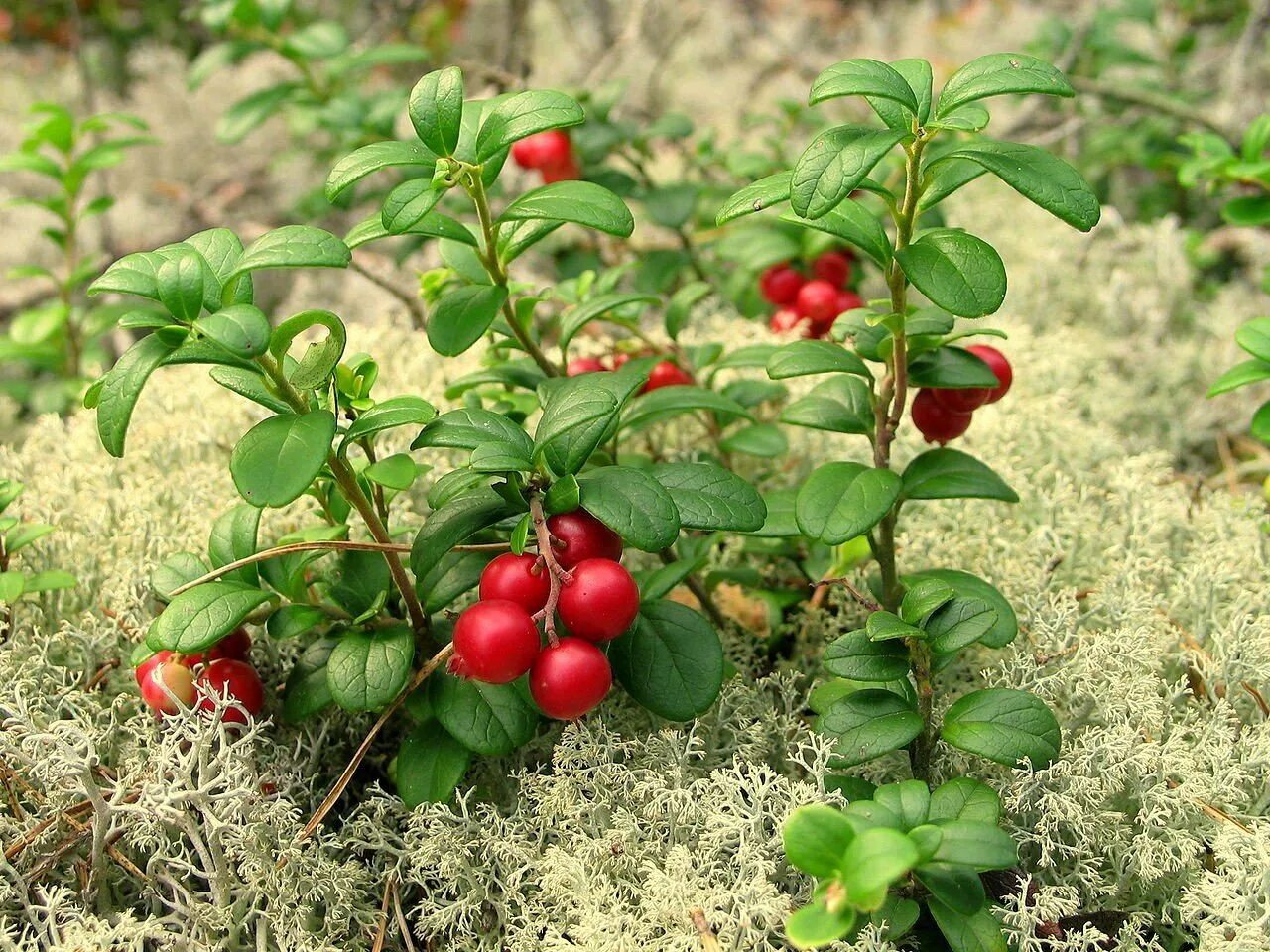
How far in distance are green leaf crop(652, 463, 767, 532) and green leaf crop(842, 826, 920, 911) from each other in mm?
392

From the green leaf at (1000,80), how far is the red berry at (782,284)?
1095 mm

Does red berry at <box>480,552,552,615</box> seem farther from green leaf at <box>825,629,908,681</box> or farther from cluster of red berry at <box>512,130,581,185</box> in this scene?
cluster of red berry at <box>512,130,581,185</box>

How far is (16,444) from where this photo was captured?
103 inches

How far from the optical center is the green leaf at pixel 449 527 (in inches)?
52.6

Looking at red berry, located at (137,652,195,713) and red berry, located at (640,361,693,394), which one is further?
red berry, located at (640,361,693,394)

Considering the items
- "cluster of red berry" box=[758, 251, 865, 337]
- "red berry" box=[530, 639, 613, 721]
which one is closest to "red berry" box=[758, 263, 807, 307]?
"cluster of red berry" box=[758, 251, 865, 337]

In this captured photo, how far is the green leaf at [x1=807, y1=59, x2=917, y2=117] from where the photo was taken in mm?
1188

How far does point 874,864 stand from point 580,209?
823 millimetres

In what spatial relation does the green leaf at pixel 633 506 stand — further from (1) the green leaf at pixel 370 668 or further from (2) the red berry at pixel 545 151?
(2) the red berry at pixel 545 151

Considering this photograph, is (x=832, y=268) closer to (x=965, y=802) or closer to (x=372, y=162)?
(x=372, y=162)

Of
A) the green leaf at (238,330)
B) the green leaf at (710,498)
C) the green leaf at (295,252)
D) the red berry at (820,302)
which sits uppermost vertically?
the green leaf at (295,252)

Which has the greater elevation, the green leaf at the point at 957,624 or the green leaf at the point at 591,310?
the green leaf at the point at 591,310

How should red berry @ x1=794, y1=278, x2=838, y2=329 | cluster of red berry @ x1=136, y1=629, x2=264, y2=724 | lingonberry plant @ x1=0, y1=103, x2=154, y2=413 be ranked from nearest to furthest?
cluster of red berry @ x1=136, y1=629, x2=264, y2=724
red berry @ x1=794, y1=278, x2=838, y2=329
lingonberry plant @ x1=0, y1=103, x2=154, y2=413

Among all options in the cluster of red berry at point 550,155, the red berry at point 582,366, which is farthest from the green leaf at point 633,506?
the cluster of red berry at point 550,155
